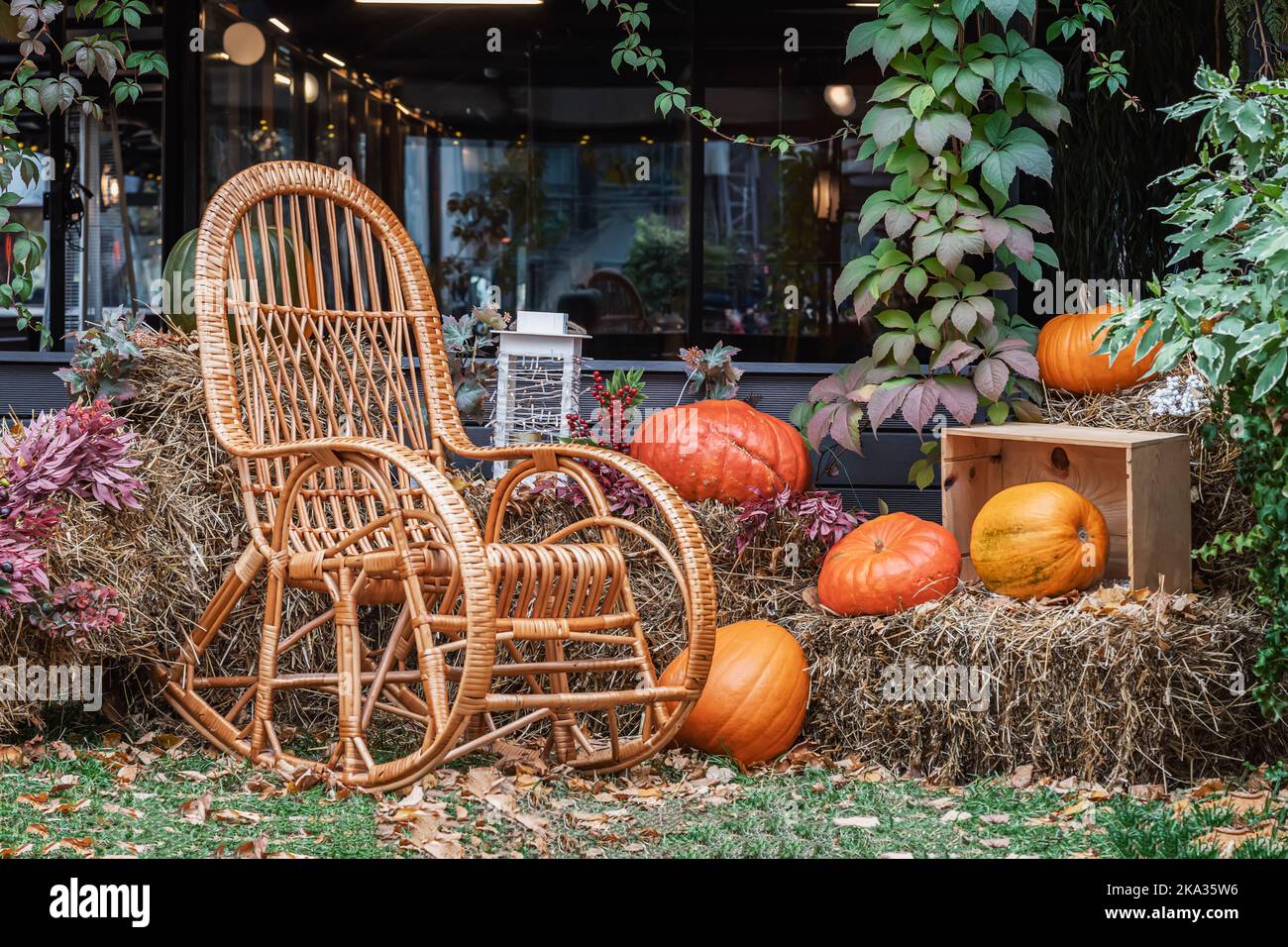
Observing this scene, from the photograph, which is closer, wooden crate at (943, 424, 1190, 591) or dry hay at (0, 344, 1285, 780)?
dry hay at (0, 344, 1285, 780)

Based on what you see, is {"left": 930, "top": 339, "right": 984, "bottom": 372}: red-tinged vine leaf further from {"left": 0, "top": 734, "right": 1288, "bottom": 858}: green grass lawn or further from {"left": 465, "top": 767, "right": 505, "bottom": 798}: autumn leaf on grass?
{"left": 465, "top": 767, "right": 505, "bottom": 798}: autumn leaf on grass

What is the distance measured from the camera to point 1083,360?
3.05 metres

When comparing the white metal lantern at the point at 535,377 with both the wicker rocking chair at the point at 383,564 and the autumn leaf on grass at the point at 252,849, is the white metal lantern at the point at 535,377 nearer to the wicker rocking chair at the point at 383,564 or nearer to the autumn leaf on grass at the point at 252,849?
the wicker rocking chair at the point at 383,564

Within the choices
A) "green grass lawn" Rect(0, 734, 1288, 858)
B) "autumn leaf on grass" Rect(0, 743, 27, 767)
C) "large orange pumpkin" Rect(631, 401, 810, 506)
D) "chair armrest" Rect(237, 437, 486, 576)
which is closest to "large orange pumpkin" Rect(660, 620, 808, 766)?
"green grass lawn" Rect(0, 734, 1288, 858)

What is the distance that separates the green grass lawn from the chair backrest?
59cm

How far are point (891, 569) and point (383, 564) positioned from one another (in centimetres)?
109

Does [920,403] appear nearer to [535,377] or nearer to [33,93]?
[535,377]

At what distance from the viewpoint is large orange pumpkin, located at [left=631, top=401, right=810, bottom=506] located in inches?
117

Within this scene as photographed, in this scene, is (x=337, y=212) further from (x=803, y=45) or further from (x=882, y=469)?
(x=882, y=469)

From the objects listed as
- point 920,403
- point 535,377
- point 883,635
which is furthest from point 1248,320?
point 535,377

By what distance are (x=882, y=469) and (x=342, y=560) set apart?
5.76ft

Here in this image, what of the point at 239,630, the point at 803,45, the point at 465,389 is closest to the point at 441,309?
the point at 803,45

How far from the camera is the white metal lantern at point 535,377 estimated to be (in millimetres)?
3059

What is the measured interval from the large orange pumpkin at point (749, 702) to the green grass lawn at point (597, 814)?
0.06 m
